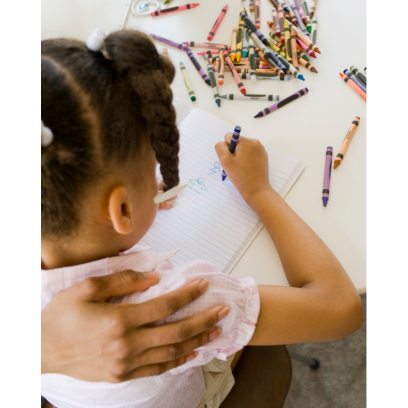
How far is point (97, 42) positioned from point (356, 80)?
2.23ft

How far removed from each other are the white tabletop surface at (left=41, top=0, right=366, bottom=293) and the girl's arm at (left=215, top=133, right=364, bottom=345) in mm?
32

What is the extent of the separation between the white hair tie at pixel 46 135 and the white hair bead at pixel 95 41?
0.39ft

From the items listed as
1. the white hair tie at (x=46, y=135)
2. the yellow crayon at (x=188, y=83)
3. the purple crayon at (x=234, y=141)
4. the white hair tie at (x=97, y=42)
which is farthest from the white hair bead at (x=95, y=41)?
the yellow crayon at (x=188, y=83)

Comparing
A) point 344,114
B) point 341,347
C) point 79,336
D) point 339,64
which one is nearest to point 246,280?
point 79,336

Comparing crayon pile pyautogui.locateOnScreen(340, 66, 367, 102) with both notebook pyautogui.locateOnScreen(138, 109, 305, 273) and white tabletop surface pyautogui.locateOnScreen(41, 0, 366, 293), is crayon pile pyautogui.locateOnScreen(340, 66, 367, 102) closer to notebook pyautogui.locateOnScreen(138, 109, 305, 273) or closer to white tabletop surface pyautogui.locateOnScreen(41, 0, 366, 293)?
white tabletop surface pyautogui.locateOnScreen(41, 0, 366, 293)

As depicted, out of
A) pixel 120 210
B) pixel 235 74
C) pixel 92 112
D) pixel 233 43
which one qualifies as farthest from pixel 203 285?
pixel 233 43

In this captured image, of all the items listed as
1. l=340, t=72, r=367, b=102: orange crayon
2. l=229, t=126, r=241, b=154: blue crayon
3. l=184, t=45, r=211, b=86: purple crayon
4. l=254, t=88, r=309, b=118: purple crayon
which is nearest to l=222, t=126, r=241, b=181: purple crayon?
l=229, t=126, r=241, b=154: blue crayon

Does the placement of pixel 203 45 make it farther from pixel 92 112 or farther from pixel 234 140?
pixel 92 112

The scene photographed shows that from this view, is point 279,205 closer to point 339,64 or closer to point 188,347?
point 188,347

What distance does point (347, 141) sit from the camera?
0.76 meters

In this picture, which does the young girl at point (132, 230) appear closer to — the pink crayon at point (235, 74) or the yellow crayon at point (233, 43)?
the pink crayon at point (235, 74)

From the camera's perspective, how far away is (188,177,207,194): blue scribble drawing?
0.74 metres

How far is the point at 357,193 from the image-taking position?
70 cm

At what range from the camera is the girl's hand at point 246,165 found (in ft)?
2.31
